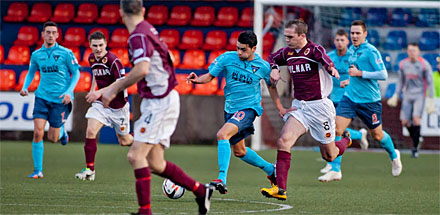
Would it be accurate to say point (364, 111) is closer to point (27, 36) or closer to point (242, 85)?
point (242, 85)

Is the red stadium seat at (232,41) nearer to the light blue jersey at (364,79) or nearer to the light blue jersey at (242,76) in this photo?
the light blue jersey at (364,79)

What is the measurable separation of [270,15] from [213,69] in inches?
360

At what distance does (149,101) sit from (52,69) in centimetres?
502

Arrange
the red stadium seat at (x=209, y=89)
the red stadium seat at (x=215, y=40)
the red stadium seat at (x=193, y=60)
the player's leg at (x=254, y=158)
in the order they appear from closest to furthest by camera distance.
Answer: the player's leg at (x=254, y=158), the red stadium seat at (x=209, y=89), the red stadium seat at (x=193, y=60), the red stadium seat at (x=215, y=40)

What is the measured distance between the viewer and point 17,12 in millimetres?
22094

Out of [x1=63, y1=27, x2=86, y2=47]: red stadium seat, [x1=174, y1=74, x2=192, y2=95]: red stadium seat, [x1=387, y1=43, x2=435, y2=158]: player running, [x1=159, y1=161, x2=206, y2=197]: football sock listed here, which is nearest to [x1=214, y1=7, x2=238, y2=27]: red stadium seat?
[x1=174, y1=74, x2=192, y2=95]: red stadium seat

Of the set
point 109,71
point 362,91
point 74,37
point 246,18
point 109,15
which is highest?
point 109,15

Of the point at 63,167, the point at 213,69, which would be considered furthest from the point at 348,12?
the point at 213,69

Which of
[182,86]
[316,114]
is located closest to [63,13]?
[182,86]

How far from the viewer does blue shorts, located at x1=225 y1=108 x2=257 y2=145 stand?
860cm

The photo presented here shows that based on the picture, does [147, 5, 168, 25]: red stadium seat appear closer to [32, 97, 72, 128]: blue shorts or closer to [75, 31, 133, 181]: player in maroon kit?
[32, 97, 72, 128]: blue shorts

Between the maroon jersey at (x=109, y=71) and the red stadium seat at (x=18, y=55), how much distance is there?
10.7 metres

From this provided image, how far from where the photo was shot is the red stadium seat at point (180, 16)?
70.6ft

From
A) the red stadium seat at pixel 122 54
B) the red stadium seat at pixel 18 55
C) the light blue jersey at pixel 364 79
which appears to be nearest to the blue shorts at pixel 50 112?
the light blue jersey at pixel 364 79
